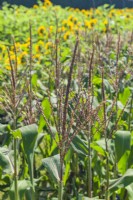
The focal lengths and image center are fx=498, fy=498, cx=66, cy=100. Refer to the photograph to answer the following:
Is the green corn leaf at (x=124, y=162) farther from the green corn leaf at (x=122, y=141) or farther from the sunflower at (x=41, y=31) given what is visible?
the sunflower at (x=41, y=31)

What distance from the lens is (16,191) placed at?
2.38 meters

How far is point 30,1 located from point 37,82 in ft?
41.4

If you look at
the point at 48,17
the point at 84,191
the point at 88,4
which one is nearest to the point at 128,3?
the point at 88,4

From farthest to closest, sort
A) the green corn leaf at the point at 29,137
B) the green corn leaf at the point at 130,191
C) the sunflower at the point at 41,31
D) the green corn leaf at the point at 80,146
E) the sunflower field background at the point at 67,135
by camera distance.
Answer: the sunflower at the point at 41,31, the green corn leaf at the point at 80,146, the green corn leaf at the point at 130,191, the green corn leaf at the point at 29,137, the sunflower field background at the point at 67,135

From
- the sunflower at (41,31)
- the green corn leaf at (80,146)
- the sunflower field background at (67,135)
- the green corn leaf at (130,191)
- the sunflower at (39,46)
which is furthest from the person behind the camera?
the sunflower at (41,31)

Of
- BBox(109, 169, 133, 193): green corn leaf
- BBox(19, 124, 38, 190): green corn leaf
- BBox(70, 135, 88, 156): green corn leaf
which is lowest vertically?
BBox(109, 169, 133, 193): green corn leaf

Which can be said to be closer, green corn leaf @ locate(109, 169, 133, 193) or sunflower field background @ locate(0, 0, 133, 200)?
sunflower field background @ locate(0, 0, 133, 200)

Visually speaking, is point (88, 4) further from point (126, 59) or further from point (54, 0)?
point (126, 59)

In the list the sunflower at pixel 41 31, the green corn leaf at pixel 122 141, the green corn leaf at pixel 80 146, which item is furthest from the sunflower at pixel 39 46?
the green corn leaf at pixel 122 141

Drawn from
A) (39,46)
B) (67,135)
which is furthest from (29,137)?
(39,46)

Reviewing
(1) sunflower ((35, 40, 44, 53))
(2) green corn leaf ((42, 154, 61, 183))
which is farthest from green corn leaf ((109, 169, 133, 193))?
(1) sunflower ((35, 40, 44, 53))

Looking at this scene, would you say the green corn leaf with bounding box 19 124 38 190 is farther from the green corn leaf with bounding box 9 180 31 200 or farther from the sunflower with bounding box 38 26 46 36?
the sunflower with bounding box 38 26 46 36

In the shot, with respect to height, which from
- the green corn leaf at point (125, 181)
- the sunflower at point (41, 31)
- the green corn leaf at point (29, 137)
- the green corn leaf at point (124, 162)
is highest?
the sunflower at point (41, 31)

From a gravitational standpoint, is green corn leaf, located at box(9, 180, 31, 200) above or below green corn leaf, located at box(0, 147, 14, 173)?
below
